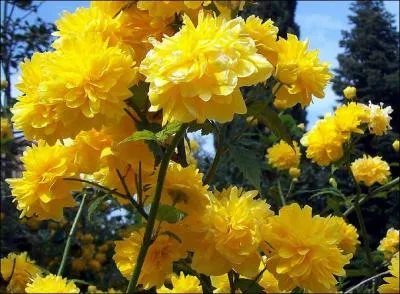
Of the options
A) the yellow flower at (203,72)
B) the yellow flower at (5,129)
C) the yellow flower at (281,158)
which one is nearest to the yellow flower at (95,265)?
the yellow flower at (5,129)

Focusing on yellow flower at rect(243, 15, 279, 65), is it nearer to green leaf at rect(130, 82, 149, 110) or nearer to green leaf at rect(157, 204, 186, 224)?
green leaf at rect(130, 82, 149, 110)

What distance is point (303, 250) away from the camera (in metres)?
1.12

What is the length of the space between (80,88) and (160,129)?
15 centimetres

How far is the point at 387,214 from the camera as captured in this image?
7352 mm

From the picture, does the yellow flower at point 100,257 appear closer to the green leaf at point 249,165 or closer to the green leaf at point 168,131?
the green leaf at point 249,165

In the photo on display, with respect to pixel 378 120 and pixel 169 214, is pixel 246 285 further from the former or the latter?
pixel 378 120

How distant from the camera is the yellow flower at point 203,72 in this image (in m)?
0.89

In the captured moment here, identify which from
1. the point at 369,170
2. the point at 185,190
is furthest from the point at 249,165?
the point at 369,170

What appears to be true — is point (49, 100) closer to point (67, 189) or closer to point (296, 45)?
point (67, 189)

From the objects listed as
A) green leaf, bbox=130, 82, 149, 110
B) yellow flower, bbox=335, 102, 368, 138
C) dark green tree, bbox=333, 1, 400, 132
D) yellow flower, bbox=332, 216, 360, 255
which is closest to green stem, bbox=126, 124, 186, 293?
green leaf, bbox=130, 82, 149, 110

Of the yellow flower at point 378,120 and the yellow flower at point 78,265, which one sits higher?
the yellow flower at point 378,120

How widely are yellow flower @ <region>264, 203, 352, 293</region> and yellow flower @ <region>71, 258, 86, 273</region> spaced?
190 inches

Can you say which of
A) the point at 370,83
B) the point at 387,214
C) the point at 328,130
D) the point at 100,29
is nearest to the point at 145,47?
the point at 100,29

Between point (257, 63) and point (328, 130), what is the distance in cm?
144
